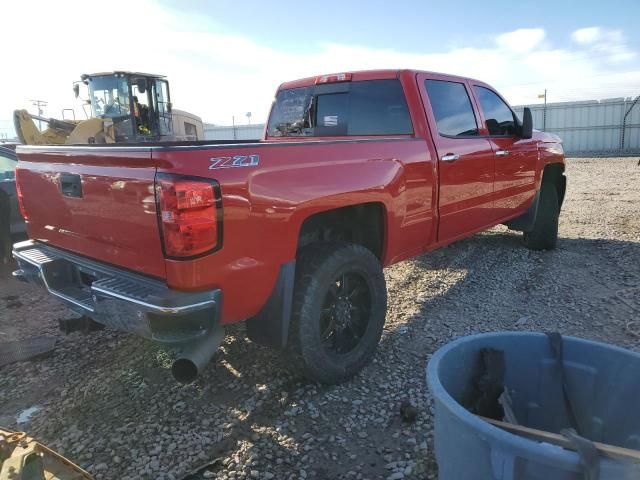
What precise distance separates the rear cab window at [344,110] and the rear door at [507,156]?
46.0 inches

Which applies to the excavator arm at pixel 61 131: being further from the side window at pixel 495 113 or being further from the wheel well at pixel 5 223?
the side window at pixel 495 113

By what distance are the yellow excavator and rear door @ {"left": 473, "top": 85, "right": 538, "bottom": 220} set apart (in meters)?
9.20

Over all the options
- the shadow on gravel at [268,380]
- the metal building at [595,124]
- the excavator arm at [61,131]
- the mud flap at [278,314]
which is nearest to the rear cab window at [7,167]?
the shadow on gravel at [268,380]

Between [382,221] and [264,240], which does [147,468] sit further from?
[382,221]

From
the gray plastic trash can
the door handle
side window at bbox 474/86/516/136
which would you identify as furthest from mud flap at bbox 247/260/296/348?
side window at bbox 474/86/516/136

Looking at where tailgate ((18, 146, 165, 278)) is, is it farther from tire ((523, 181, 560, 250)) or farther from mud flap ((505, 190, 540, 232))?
tire ((523, 181, 560, 250))

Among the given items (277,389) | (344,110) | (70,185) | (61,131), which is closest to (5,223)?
(70,185)

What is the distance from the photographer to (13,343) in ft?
12.8

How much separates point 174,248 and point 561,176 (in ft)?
18.2

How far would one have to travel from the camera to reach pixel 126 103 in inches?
505

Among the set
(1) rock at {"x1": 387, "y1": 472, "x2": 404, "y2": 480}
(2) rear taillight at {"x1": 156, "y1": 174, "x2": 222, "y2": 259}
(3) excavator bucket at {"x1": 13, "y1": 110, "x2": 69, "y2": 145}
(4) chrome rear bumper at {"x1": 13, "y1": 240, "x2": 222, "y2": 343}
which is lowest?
(1) rock at {"x1": 387, "y1": 472, "x2": 404, "y2": 480}

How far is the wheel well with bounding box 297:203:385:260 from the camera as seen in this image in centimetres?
331

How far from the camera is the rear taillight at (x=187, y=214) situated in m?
2.17

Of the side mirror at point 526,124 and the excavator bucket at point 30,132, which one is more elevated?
the excavator bucket at point 30,132
